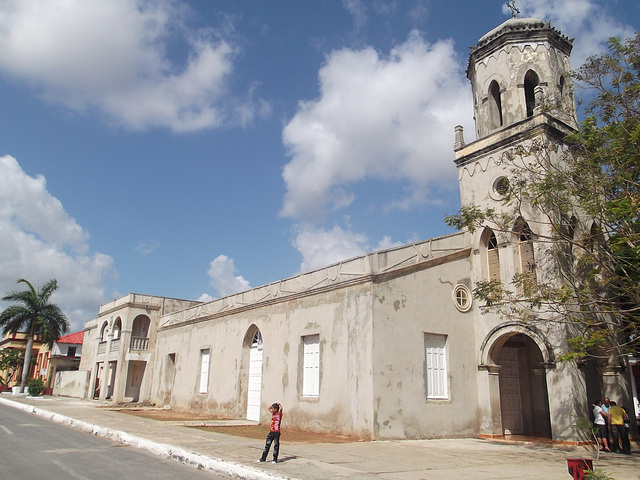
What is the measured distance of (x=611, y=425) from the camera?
13594mm

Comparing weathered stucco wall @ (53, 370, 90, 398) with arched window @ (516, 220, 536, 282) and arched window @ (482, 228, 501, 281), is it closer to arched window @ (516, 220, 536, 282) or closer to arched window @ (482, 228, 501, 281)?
arched window @ (482, 228, 501, 281)

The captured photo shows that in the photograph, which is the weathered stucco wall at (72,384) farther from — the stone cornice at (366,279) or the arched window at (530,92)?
the arched window at (530,92)

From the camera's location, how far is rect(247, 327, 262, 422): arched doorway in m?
21.2

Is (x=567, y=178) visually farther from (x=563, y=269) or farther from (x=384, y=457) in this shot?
(x=384, y=457)

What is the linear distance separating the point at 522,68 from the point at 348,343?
11612 mm

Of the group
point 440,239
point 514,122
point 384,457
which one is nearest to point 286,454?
point 384,457

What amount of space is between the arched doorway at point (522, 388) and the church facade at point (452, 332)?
39mm

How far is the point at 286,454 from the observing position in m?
11.1

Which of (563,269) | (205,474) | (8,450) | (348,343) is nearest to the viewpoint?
(205,474)

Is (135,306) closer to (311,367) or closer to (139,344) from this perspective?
(139,344)

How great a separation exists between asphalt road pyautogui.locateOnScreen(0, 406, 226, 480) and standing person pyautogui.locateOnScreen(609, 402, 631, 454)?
1068cm

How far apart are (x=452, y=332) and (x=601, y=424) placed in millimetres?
4810

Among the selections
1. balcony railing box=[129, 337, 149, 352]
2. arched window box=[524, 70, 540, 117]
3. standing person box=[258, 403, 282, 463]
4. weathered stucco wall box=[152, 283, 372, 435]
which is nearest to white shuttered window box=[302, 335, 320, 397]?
weathered stucco wall box=[152, 283, 372, 435]

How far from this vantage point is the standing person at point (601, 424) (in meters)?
13.7
